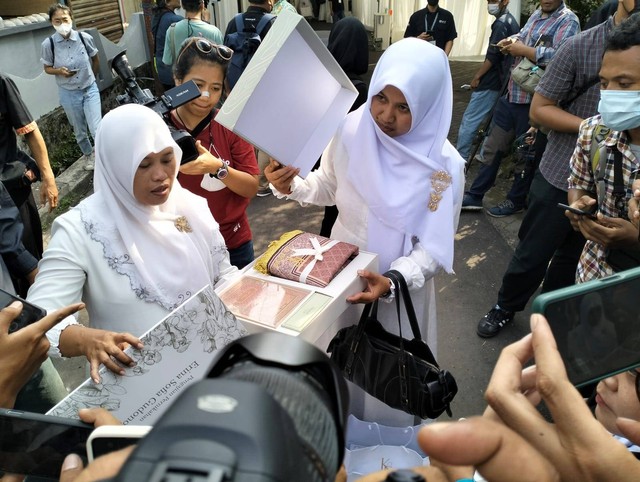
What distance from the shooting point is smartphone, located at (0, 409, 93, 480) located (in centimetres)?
90

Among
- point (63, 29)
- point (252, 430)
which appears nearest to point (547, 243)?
point (252, 430)

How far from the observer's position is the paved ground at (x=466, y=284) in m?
2.97

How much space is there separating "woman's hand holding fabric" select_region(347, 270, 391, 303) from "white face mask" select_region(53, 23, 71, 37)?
5493 mm

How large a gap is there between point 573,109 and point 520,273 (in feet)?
3.24

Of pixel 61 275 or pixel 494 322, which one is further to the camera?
pixel 494 322

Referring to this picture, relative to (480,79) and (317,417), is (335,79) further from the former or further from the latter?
(480,79)

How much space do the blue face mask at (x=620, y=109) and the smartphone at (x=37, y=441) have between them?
2.01 meters

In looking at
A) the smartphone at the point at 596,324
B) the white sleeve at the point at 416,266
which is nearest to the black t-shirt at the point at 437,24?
the white sleeve at the point at 416,266

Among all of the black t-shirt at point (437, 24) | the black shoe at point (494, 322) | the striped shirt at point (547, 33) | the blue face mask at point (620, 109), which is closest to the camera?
the blue face mask at point (620, 109)

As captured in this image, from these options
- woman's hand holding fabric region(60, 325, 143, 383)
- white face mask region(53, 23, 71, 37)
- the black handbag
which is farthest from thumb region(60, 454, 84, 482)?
white face mask region(53, 23, 71, 37)

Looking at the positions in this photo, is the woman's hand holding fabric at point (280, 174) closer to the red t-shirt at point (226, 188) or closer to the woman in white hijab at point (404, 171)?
the woman in white hijab at point (404, 171)

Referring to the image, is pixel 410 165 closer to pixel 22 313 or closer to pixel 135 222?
pixel 135 222

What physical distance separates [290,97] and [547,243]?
1813mm

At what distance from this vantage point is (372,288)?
1786mm
